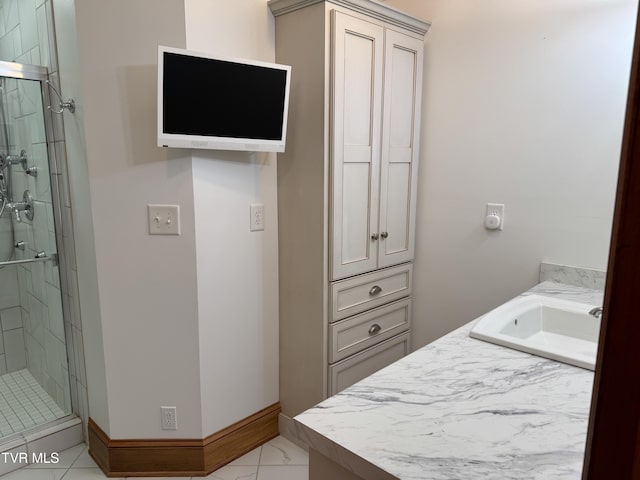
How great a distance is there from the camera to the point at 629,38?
66.7 inches

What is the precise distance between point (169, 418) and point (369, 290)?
3.53 ft

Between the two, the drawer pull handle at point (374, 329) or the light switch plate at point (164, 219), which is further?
the drawer pull handle at point (374, 329)

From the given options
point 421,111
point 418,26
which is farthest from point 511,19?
point 421,111

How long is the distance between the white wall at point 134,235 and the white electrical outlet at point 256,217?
30 centimetres

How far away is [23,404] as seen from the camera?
2.41 meters

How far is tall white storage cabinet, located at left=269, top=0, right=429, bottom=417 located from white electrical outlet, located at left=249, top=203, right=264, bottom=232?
0.10 meters

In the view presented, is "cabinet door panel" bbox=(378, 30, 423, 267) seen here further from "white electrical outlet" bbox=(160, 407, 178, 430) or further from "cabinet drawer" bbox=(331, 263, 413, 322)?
"white electrical outlet" bbox=(160, 407, 178, 430)

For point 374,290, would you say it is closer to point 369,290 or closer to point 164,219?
point 369,290

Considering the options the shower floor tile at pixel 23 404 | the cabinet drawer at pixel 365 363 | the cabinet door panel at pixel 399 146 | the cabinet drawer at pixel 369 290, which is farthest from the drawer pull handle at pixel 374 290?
the shower floor tile at pixel 23 404

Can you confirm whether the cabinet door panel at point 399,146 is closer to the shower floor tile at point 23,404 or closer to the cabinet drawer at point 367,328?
the cabinet drawer at point 367,328

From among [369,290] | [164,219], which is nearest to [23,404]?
[164,219]

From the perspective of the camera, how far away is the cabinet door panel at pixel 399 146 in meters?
2.08

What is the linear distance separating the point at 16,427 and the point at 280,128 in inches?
75.9

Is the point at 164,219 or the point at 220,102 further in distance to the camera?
the point at 164,219
